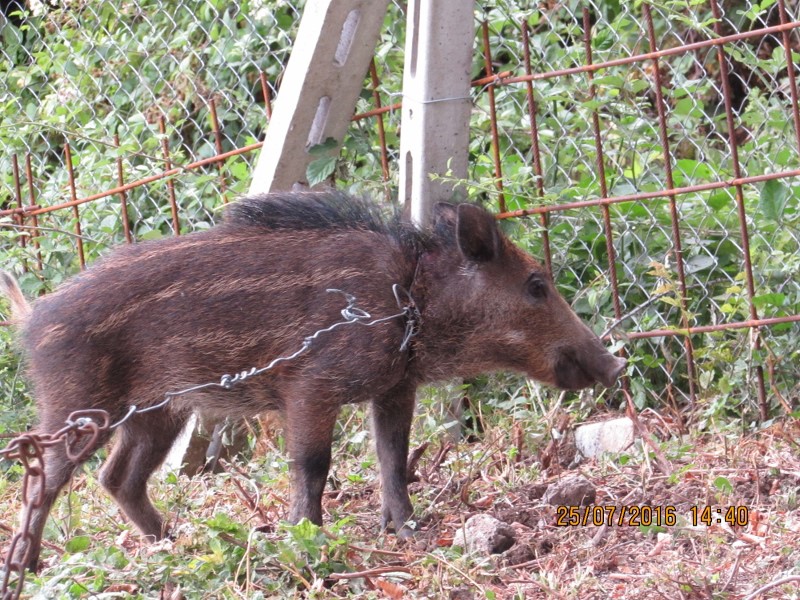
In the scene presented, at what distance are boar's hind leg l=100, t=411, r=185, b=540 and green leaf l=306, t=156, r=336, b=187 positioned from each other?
1.30 m

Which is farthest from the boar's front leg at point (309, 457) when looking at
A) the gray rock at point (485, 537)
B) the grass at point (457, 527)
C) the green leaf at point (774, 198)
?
the green leaf at point (774, 198)

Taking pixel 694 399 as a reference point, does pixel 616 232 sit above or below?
above

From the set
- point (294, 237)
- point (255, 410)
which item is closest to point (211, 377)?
point (255, 410)

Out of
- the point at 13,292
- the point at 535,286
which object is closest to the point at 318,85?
the point at 535,286

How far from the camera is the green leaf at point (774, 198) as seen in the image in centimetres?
495

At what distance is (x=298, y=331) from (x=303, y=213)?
53cm

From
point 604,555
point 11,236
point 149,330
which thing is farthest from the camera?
point 11,236

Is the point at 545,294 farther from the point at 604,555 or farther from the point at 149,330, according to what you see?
the point at 149,330

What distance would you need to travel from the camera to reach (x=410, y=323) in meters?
4.31

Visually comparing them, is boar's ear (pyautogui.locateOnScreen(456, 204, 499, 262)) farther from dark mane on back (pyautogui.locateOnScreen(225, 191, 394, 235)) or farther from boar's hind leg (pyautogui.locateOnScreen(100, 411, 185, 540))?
boar's hind leg (pyautogui.locateOnScreen(100, 411, 185, 540))

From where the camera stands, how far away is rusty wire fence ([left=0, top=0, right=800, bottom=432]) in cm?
502

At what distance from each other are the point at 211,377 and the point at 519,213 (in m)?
1.71

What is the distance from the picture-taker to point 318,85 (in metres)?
5.27

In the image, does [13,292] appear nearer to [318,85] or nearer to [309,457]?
[309,457]
